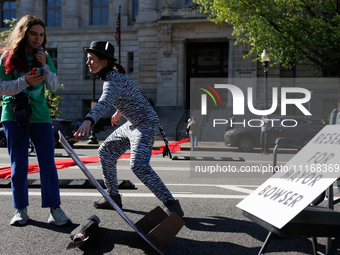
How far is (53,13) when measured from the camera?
3231cm

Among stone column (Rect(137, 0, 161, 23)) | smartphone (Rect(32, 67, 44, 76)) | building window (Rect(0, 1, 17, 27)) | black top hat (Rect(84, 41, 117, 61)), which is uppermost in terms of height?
building window (Rect(0, 1, 17, 27))

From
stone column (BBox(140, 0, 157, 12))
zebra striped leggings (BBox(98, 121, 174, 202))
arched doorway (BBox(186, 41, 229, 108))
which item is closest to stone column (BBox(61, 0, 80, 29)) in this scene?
stone column (BBox(140, 0, 157, 12))

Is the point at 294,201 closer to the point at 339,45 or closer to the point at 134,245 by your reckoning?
the point at 134,245

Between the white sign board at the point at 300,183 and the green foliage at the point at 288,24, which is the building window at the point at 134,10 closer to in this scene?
the green foliage at the point at 288,24

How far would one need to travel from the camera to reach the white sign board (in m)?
2.03

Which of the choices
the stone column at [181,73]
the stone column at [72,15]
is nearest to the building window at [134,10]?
the stone column at [72,15]

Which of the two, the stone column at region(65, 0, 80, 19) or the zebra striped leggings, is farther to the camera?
the stone column at region(65, 0, 80, 19)

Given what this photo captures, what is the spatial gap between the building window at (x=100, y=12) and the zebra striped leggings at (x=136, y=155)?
29.5m

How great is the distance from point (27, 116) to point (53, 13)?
32.1 meters

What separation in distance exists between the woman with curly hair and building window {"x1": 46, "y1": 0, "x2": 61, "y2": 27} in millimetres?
31164

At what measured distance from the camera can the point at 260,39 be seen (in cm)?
1766

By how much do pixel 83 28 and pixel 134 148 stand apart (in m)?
29.5

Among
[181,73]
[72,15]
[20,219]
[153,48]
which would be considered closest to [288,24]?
[181,73]

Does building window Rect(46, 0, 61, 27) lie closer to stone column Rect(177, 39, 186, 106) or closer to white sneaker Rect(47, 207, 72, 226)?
stone column Rect(177, 39, 186, 106)
